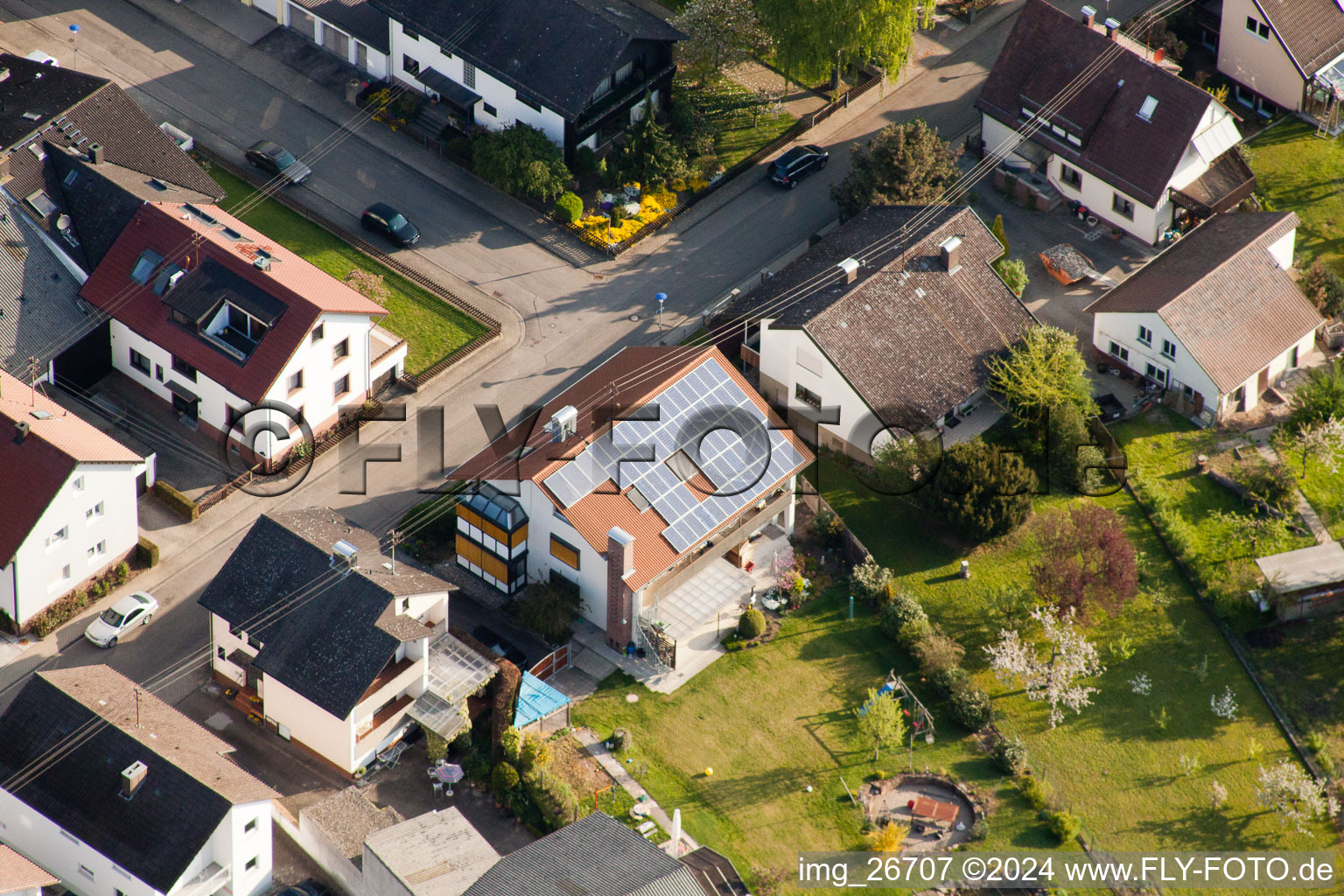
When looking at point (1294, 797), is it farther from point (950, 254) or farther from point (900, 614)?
point (950, 254)

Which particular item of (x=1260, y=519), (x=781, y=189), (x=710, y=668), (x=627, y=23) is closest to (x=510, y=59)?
(x=627, y=23)

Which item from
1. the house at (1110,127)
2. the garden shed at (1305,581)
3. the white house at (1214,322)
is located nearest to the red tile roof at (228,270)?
the white house at (1214,322)

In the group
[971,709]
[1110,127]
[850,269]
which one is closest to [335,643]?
[971,709]

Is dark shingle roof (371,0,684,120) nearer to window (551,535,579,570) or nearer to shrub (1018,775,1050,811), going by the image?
window (551,535,579,570)

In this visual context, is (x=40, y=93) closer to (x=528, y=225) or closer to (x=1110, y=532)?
(x=528, y=225)

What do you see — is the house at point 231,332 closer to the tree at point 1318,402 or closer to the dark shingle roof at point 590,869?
the dark shingle roof at point 590,869

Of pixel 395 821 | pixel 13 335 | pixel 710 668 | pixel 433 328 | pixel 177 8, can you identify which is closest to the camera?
pixel 395 821
